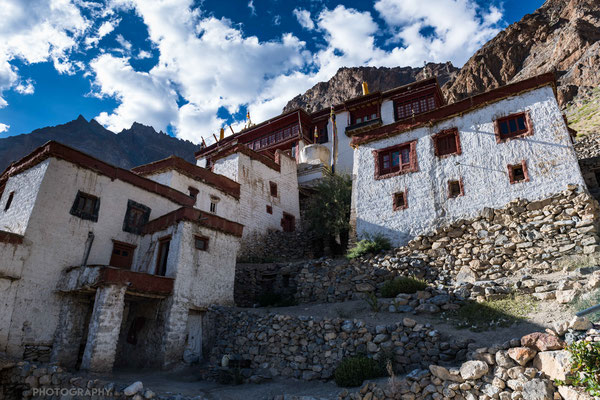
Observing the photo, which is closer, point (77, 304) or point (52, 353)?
point (52, 353)

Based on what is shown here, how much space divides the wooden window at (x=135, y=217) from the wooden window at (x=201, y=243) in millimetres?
3934

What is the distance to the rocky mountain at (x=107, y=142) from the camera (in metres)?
69.0

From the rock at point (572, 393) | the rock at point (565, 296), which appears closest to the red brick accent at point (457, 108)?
the rock at point (565, 296)

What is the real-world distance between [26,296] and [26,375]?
3.06m

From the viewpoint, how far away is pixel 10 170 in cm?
1850

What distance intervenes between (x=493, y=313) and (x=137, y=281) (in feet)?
41.6

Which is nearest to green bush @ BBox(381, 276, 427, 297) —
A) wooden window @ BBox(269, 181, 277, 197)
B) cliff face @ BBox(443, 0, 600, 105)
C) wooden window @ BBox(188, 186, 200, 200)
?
wooden window @ BBox(188, 186, 200, 200)

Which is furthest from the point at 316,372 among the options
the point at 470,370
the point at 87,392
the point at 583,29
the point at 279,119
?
the point at 583,29

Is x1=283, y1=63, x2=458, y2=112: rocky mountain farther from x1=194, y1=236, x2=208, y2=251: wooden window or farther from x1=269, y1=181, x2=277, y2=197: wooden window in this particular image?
x1=194, y1=236, x2=208, y2=251: wooden window

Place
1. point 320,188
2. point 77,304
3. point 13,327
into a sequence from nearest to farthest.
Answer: point 13,327, point 77,304, point 320,188

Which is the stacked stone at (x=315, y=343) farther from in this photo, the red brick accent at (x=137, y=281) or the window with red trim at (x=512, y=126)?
the window with red trim at (x=512, y=126)

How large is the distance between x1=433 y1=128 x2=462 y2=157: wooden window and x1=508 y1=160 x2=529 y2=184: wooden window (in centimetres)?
271

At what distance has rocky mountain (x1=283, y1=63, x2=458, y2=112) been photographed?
78.8 m

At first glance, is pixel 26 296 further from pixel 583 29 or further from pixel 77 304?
pixel 583 29
